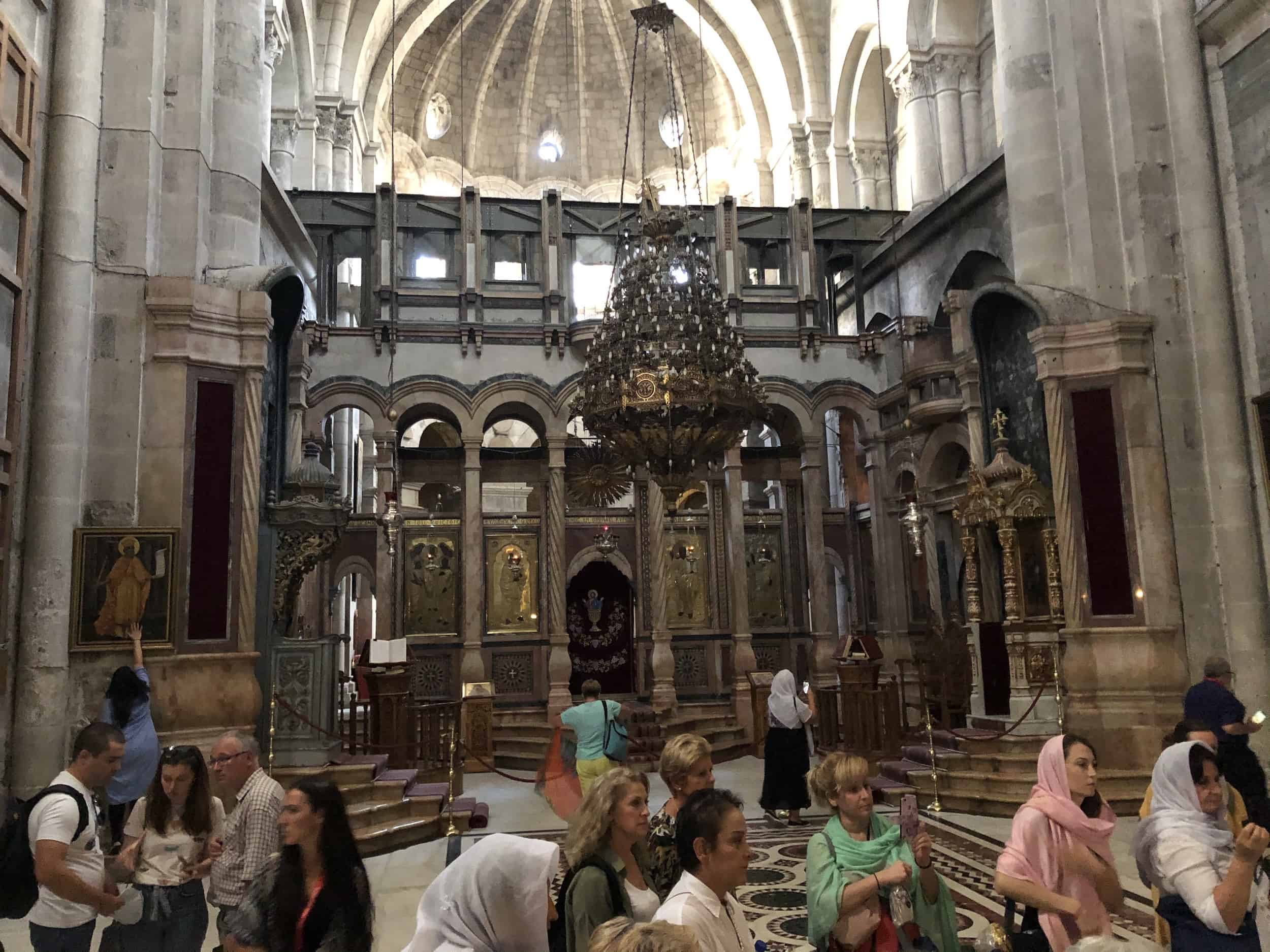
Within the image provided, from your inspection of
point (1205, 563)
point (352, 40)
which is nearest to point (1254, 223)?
point (1205, 563)

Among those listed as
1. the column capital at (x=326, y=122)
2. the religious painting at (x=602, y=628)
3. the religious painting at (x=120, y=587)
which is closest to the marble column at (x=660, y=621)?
the religious painting at (x=602, y=628)

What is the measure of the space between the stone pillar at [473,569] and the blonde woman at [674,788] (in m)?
10.7

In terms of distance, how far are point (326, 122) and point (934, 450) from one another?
42.1ft

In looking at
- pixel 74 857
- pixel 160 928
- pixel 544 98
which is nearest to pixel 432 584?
pixel 160 928

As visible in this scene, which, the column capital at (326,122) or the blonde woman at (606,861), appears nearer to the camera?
the blonde woman at (606,861)

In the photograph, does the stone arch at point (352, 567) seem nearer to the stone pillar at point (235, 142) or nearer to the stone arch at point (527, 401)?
the stone arch at point (527, 401)

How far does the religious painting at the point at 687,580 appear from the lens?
630 inches

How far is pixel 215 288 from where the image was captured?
8570mm

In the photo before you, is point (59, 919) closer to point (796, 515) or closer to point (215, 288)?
point (215, 288)

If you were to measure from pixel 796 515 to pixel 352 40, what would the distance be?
12759 millimetres

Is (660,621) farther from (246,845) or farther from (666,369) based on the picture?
(246,845)

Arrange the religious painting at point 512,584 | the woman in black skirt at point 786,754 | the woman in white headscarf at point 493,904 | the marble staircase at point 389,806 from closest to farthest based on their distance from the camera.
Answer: the woman in white headscarf at point 493,904, the marble staircase at point 389,806, the woman in black skirt at point 786,754, the religious painting at point 512,584

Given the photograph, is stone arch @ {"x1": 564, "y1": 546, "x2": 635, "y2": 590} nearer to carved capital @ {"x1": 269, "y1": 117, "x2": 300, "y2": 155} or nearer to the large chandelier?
the large chandelier

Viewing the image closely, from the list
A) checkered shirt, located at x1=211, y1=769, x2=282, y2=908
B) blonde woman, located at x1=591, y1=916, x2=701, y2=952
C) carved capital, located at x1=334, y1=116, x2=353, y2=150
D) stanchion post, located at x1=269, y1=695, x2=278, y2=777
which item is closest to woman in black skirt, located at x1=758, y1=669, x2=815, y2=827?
stanchion post, located at x1=269, y1=695, x2=278, y2=777
